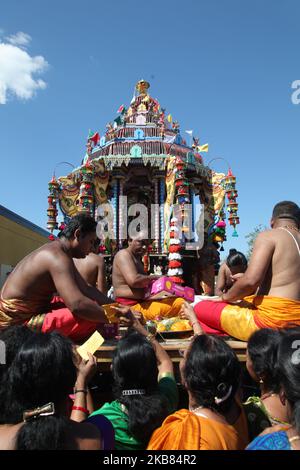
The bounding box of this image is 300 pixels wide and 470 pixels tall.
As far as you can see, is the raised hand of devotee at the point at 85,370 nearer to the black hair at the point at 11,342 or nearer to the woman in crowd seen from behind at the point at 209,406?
the black hair at the point at 11,342

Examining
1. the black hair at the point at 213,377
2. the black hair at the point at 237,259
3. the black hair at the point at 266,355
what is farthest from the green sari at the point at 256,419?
the black hair at the point at 237,259

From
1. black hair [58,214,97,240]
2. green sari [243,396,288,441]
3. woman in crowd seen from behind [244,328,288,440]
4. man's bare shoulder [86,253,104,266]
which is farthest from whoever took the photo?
man's bare shoulder [86,253,104,266]

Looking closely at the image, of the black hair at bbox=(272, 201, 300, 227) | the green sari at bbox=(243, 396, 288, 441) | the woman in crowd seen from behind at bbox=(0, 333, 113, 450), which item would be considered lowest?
the green sari at bbox=(243, 396, 288, 441)

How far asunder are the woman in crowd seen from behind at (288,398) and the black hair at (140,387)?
0.49 m

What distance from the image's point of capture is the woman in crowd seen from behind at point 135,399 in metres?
1.67

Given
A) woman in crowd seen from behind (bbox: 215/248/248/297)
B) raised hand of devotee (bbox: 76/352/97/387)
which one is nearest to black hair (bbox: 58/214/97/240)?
raised hand of devotee (bbox: 76/352/97/387)

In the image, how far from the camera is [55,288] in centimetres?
283

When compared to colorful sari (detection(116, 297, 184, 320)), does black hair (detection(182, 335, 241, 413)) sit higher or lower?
lower

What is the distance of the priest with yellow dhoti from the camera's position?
276cm

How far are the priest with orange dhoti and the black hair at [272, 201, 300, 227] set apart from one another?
176 cm

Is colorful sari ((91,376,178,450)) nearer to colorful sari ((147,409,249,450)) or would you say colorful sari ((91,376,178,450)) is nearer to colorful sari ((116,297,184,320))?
colorful sari ((147,409,249,450))

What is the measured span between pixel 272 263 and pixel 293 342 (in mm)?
1400

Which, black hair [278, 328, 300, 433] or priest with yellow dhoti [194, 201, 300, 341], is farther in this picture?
priest with yellow dhoti [194, 201, 300, 341]

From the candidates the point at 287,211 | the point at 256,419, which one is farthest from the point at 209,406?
the point at 287,211
